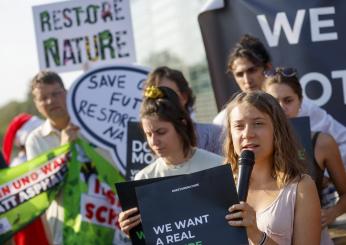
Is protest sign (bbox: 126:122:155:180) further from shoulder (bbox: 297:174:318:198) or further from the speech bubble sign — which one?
shoulder (bbox: 297:174:318:198)

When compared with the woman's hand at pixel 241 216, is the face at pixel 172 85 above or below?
above

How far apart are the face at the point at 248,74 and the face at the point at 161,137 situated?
0.89 m

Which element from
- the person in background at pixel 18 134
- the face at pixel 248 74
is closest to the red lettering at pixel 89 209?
the person in background at pixel 18 134

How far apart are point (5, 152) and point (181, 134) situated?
2937mm

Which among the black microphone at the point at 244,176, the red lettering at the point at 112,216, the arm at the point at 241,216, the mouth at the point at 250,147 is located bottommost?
the red lettering at the point at 112,216

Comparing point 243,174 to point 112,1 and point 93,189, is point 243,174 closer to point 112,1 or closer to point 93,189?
point 93,189

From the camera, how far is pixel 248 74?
4.13m

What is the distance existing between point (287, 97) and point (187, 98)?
0.63 m

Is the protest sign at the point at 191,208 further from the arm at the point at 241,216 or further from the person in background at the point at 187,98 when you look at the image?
the person in background at the point at 187,98

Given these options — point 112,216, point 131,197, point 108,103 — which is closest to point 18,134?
point 108,103

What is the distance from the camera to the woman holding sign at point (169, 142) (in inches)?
131

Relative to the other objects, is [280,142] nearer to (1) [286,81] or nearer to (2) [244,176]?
(2) [244,176]

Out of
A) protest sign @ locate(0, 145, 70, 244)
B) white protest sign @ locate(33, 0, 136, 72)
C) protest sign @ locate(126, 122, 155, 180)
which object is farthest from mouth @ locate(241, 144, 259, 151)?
white protest sign @ locate(33, 0, 136, 72)

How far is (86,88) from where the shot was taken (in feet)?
16.6
